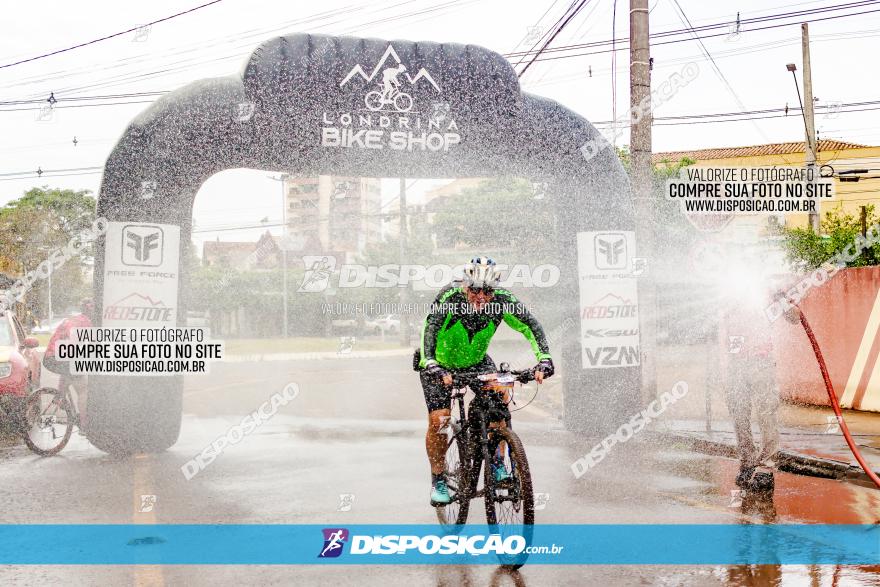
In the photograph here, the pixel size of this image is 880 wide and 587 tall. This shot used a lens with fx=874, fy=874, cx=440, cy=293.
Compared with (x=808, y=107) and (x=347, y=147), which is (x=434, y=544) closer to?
(x=347, y=147)

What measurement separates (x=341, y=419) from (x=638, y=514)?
7354 mm

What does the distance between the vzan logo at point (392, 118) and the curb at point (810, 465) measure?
16.3 ft

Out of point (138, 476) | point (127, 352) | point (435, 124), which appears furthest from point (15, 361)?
point (435, 124)

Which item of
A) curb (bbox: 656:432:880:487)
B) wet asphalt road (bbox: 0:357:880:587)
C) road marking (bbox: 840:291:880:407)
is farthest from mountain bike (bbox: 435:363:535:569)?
road marking (bbox: 840:291:880:407)

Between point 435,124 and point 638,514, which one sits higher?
point 435,124

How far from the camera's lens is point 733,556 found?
6.07m

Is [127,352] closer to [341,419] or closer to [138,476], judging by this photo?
[138,476]

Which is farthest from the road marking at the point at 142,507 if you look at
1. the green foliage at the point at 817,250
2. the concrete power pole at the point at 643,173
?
the green foliage at the point at 817,250

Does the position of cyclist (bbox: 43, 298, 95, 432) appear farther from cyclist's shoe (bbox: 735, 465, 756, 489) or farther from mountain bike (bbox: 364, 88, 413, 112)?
cyclist's shoe (bbox: 735, 465, 756, 489)

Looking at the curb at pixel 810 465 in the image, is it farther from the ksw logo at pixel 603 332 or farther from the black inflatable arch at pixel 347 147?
the ksw logo at pixel 603 332

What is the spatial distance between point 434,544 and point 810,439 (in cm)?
672

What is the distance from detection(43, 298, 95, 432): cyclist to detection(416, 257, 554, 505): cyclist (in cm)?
583

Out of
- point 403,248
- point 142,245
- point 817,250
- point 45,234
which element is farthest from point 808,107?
point 45,234

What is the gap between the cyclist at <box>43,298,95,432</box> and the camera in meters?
10.9
